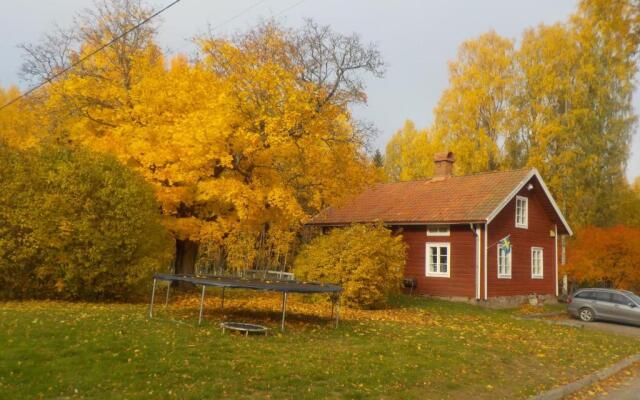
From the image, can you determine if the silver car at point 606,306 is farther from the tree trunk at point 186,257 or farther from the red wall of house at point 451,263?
the tree trunk at point 186,257

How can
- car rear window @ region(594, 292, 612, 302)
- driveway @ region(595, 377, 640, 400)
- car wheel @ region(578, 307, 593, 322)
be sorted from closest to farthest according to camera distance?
driveway @ region(595, 377, 640, 400)
car rear window @ region(594, 292, 612, 302)
car wheel @ region(578, 307, 593, 322)

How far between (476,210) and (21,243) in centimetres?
1772

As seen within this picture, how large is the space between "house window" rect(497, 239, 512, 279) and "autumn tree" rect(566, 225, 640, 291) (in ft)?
12.6

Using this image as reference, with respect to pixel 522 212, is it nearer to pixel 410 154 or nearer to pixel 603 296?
pixel 603 296

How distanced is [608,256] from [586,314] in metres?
5.79

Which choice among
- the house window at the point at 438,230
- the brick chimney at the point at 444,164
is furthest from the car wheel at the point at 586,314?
the brick chimney at the point at 444,164

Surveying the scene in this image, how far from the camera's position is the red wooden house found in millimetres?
23953

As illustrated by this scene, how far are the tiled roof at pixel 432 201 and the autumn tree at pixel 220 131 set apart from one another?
197 inches

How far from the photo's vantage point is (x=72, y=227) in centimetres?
1500

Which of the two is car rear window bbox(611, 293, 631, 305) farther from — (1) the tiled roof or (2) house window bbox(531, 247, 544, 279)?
(2) house window bbox(531, 247, 544, 279)

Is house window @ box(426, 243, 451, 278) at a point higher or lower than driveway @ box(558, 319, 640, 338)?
higher

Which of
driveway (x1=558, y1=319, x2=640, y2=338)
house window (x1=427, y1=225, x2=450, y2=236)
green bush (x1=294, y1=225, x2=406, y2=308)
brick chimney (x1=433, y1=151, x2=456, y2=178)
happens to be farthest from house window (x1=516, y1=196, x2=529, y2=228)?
green bush (x1=294, y1=225, x2=406, y2=308)

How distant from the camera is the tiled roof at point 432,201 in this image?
24.4 meters

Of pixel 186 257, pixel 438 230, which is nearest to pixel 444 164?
pixel 438 230
